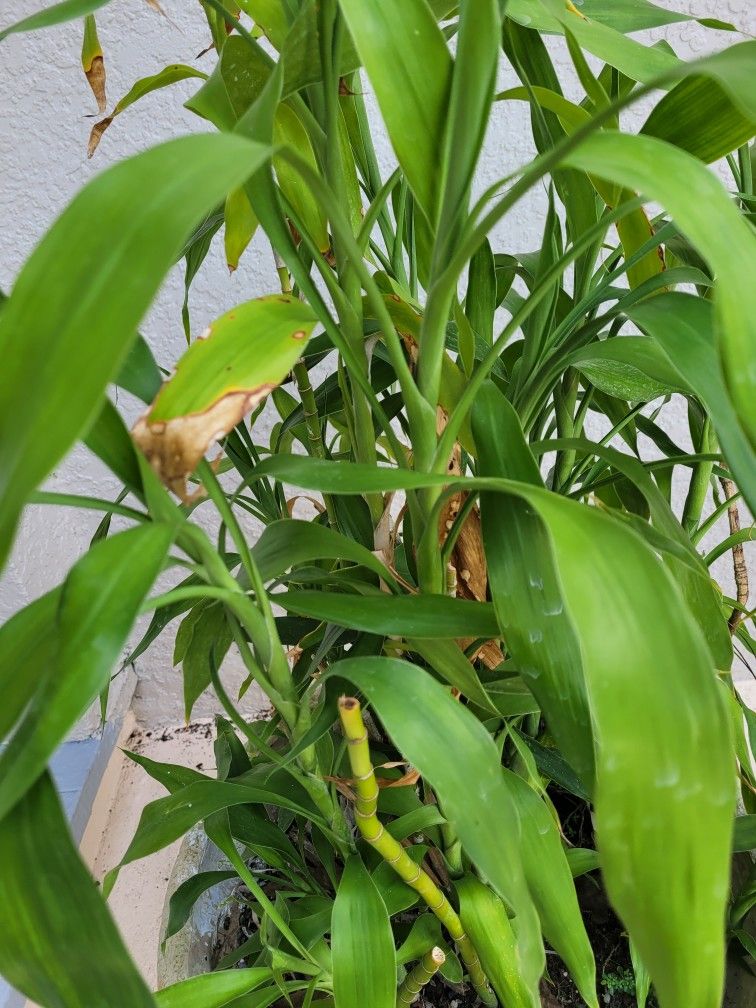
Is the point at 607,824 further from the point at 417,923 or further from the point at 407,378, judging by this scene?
the point at 417,923

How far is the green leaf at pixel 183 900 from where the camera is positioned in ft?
1.71

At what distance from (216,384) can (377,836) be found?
0.27 m

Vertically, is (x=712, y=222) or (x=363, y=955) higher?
(x=712, y=222)

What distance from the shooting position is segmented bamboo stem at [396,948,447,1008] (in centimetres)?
49

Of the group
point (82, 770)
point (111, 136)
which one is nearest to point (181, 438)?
point (111, 136)

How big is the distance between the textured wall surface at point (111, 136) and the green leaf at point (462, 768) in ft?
2.39

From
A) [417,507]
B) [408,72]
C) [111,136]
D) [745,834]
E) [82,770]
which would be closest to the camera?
[408,72]

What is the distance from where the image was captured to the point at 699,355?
0.98 feet

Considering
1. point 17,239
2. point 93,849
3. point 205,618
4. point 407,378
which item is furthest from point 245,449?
point 93,849

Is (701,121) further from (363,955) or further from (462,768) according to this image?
(363,955)

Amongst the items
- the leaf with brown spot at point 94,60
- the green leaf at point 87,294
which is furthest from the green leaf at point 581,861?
the leaf with brown spot at point 94,60

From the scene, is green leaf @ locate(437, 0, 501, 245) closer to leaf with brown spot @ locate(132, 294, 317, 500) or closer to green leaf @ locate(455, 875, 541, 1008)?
Result: leaf with brown spot @ locate(132, 294, 317, 500)

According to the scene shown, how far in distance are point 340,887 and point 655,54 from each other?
0.44 metres

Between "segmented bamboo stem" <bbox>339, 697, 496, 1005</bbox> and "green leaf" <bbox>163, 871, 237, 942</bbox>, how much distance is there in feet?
0.50
